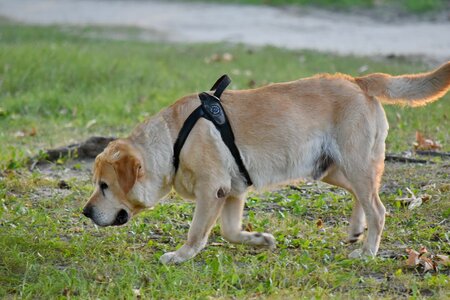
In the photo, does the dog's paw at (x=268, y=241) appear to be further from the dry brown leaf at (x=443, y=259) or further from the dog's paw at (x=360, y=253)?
the dry brown leaf at (x=443, y=259)

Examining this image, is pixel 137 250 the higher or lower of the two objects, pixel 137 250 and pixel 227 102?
the lower

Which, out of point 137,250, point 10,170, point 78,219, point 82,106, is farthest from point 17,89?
point 137,250

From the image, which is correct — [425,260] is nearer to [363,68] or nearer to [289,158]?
[289,158]

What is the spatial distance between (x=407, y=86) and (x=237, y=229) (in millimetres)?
1554

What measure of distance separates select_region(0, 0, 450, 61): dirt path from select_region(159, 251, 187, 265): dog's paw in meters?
8.01

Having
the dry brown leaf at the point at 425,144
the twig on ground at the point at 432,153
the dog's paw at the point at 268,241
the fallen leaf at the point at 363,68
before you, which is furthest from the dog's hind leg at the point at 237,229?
the fallen leaf at the point at 363,68

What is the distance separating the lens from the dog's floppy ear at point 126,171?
5.77m

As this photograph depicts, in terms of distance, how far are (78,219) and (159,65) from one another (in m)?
6.59

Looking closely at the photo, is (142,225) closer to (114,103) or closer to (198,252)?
(198,252)

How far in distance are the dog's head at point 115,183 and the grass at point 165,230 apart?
271 mm

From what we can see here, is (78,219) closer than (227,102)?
No

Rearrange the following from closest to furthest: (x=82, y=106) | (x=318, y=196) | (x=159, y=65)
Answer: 1. (x=318, y=196)
2. (x=82, y=106)
3. (x=159, y=65)

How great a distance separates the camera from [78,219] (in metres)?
6.73

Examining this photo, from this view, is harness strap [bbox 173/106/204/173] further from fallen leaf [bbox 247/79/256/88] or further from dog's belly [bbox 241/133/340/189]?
fallen leaf [bbox 247/79/256/88]
